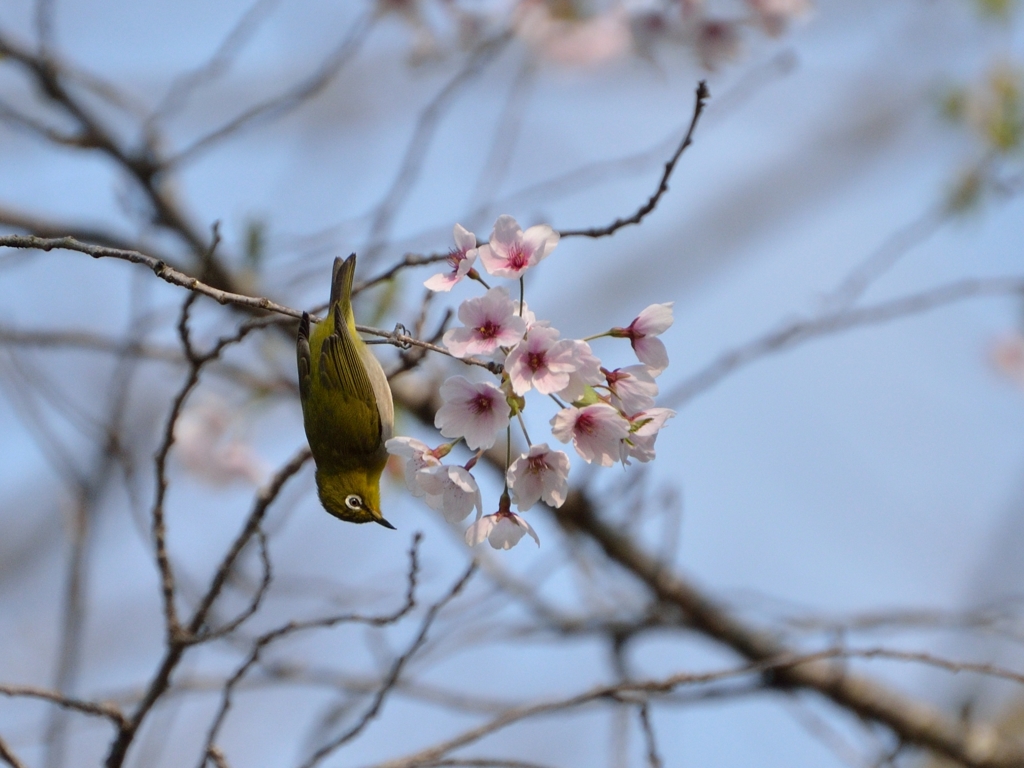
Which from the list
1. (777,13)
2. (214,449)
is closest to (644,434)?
(777,13)

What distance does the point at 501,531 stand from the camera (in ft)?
7.07

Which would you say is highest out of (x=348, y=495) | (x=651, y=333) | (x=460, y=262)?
(x=348, y=495)

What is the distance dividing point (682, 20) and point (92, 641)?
6.81m

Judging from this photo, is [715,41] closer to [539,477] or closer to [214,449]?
[539,477]

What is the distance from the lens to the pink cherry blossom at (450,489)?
2080mm

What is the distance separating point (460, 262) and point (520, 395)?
0.43 meters

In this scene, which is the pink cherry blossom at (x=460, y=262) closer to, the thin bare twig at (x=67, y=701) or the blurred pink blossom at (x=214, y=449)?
the thin bare twig at (x=67, y=701)

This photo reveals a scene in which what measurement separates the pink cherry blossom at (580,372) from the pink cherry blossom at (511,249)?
254 mm

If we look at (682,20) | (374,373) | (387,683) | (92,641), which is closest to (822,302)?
(682,20)

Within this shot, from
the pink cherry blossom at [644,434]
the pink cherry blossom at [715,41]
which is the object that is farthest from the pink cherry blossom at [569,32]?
the pink cherry blossom at [644,434]

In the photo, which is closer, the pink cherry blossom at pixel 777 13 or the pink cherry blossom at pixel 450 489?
the pink cherry blossom at pixel 450 489

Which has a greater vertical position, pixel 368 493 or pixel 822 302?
pixel 822 302

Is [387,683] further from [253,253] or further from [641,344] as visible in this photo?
[253,253]

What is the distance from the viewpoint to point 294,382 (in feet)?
16.3
